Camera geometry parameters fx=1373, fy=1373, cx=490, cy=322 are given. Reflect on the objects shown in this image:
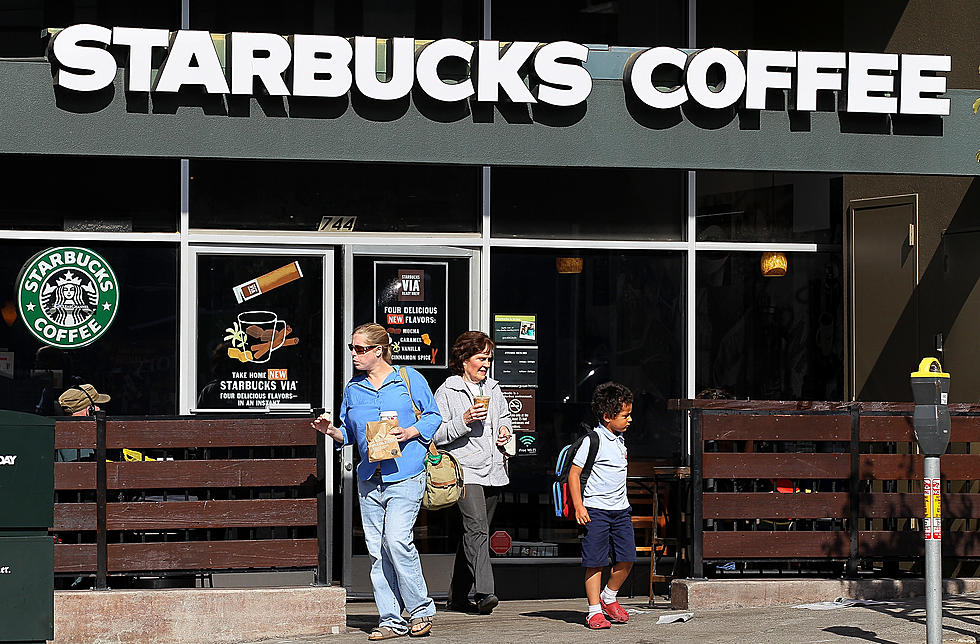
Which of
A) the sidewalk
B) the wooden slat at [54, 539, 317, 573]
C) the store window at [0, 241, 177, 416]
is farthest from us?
the store window at [0, 241, 177, 416]

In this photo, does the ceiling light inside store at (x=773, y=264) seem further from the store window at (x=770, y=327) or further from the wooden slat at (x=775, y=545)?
the wooden slat at (x=775, y=545)

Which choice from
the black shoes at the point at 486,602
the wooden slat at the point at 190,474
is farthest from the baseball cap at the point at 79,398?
the black shoes at the point at 486,602

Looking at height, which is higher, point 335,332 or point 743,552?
point 335,332

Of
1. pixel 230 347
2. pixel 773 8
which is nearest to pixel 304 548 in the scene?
pixel 230 347

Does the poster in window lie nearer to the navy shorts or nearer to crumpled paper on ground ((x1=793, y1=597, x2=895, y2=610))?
the navy shorts

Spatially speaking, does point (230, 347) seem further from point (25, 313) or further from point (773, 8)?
point (773, 8)

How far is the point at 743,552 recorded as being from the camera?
9.41 metres

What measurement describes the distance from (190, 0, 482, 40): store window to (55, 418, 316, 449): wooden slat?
354 centimetres

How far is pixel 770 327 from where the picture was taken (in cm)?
1130

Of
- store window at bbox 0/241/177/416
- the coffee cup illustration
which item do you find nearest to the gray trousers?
the coffee cup illustration

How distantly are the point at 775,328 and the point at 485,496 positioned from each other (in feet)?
10.0

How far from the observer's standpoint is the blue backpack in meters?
8.77

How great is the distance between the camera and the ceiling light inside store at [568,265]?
1102 cm

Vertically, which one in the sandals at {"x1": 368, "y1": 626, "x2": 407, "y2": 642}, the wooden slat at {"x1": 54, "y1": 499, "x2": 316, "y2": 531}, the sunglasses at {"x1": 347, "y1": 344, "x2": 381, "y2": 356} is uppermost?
the sunglasses at {"x1": 347, "y1": 344, "x2": 381, "y2": 356}
